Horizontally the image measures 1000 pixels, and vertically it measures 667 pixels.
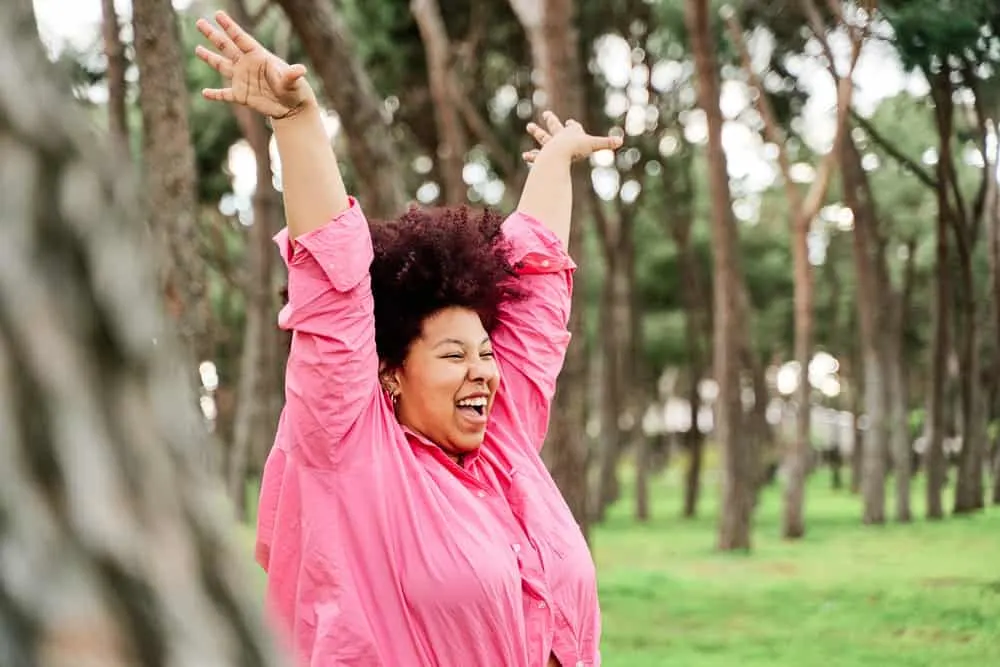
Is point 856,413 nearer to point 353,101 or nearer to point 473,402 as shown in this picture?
point 353,101

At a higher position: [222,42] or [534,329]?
[222,42]

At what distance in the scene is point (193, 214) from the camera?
27.1 ft

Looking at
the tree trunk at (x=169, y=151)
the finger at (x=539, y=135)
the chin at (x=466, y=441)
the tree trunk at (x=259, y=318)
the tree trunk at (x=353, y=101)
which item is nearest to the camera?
the chin at (x=466, y=441)

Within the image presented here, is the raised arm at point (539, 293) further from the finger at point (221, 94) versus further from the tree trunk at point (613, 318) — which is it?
the tree trunk at point (613, 318)

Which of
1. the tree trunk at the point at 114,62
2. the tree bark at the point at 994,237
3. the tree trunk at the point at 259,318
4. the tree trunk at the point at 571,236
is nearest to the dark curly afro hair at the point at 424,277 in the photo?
the tree trunk at the point at 571,236

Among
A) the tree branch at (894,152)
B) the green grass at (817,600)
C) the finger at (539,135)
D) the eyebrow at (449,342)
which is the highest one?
the tree branch at (894,152)

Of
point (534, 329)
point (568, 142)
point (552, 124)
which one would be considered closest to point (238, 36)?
point (534, 329)

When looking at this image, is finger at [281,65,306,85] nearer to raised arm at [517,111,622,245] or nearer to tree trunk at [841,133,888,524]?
raised arm at [517,111,622,245]

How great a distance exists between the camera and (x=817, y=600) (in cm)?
1122

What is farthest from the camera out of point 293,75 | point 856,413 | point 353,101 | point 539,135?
point 856,413

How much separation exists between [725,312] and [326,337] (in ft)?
43.7

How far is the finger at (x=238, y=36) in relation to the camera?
264 cm

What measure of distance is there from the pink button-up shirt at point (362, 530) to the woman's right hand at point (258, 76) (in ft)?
0.91

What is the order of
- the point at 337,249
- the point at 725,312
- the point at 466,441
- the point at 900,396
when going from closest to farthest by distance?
the point at 337,249, the point at 466,441, the point at 725,312, the point at 900,396
